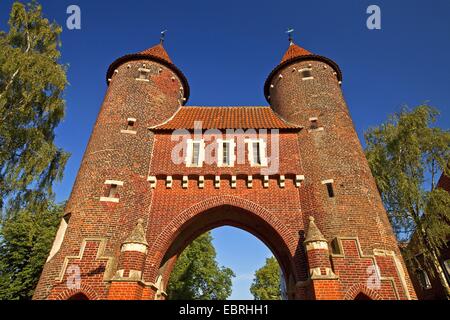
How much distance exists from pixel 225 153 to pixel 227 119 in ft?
10.2

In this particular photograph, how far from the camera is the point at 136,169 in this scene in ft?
44.8

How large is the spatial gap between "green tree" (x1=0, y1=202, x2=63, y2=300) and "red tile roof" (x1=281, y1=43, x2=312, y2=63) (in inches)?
820

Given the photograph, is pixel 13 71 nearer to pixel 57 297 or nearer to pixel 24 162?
pixel 24 162

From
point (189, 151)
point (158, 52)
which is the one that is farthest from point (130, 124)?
point (158, 52)

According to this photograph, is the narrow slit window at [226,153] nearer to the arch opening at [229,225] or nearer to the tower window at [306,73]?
the arch opening at [229,225]

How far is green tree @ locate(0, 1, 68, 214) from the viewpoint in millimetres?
11539

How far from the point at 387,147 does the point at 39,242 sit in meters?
27.1

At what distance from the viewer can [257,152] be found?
47.6 ft

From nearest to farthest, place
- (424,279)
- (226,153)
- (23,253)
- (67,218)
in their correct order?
(67,218) → (226,153) → (424,279) → (23,253)

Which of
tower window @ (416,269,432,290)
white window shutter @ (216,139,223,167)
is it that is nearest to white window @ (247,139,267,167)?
white window shutter @ (216,139,223,167)

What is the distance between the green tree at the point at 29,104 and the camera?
11.5m

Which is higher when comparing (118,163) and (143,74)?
(143,74)

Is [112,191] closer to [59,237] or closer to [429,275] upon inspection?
[59,237]

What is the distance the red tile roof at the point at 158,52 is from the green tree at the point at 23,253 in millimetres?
13943
